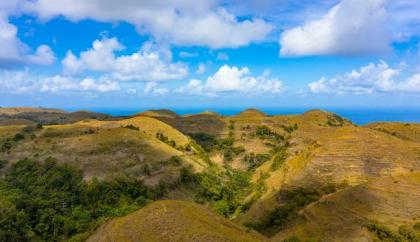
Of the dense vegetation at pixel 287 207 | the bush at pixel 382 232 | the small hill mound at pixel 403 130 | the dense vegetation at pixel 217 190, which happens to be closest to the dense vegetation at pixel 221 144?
the dense vegetation at pixel 217 190

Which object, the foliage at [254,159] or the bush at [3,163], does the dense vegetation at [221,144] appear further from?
the bush at [3,163]

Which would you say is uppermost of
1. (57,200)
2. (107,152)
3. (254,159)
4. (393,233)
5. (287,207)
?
(107,152)

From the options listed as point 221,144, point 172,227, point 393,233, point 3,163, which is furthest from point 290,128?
point 172,227

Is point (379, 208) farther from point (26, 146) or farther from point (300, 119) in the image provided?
point (300, 119)

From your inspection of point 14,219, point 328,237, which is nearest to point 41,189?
point 14,219

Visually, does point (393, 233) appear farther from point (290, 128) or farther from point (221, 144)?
point (290, 128)

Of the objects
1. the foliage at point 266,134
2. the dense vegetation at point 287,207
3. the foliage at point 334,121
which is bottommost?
the dense vegetation at point 287,207

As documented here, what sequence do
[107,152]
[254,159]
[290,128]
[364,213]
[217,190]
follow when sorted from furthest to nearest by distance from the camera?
[290,128], [254,159], [107,152], [217,190], [364,213]
